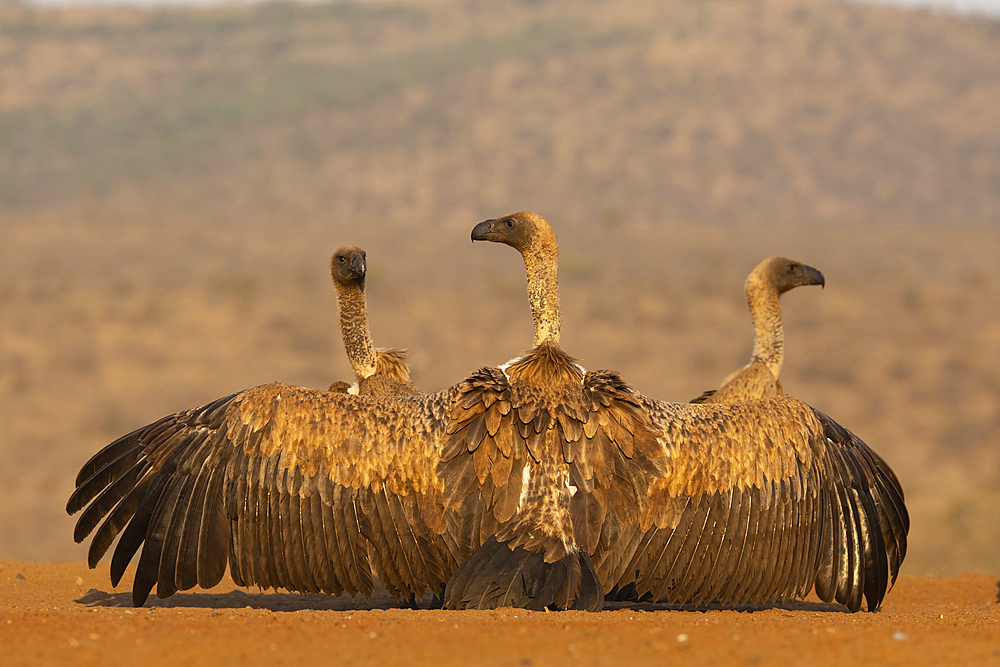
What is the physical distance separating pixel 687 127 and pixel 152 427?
56.4m

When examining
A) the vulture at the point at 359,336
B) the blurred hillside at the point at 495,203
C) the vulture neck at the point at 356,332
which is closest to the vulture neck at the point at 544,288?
the vulture at the point at 359,336

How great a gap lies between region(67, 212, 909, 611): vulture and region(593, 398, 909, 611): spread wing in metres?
0.01

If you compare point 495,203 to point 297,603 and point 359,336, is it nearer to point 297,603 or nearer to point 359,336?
point 359,336

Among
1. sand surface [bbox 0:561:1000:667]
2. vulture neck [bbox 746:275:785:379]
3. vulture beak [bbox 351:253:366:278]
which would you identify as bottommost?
sand surface [bbox 0:561:1000:667]

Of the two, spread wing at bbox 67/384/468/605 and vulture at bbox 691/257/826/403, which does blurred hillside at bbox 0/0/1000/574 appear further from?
spread wing at bbox 67/384/468/605

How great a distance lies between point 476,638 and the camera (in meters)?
5.12

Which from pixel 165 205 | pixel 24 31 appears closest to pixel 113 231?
pixel 165 205

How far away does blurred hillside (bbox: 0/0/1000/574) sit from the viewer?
24.5 metres

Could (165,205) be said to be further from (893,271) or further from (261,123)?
(893,271)

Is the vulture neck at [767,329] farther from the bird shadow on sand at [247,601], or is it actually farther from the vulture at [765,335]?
the bird shadow on sand at [247,601]

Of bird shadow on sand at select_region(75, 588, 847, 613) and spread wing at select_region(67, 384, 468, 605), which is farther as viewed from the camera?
bird shadow on sand at select_region(75, 588, 847, 613)

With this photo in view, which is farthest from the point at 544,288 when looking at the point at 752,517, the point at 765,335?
the point at 765,335

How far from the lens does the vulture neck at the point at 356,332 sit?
32.5 ft

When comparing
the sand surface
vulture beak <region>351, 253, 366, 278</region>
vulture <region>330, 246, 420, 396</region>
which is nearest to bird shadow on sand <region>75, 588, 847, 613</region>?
the sand surface
